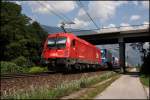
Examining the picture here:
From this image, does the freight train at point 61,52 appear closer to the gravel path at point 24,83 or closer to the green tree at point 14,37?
the gravel path at point 24,83

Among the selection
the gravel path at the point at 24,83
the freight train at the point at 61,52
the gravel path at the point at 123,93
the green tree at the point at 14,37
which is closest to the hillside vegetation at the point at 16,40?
the green tree at the point at 14,37

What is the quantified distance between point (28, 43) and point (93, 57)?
915 inches

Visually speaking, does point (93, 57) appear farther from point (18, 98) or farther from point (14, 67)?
point (18, 98)

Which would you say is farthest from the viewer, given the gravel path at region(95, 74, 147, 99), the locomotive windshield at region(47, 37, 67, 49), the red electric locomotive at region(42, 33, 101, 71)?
the locomotive windshield at region(47, 37, 67, 49)

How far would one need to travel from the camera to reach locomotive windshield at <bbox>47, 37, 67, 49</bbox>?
3166 cm

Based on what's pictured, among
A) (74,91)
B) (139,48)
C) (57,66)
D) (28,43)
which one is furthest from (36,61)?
(74,91)

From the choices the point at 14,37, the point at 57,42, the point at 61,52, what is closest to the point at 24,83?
the point at 61,52

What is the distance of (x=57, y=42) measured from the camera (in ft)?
105

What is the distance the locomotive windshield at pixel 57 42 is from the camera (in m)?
31.7

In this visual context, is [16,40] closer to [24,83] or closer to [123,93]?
[24,83]

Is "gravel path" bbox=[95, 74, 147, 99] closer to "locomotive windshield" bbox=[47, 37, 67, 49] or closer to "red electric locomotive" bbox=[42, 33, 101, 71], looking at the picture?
"red electric locomotive" bbox=[42, 33, 101, 71]

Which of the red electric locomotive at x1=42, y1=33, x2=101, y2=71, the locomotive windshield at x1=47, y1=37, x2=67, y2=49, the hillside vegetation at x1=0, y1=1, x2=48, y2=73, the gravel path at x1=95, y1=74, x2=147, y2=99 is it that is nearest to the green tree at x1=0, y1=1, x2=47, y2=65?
the hillside vegetation at x1=0, y1=1, x2=48, y2=73

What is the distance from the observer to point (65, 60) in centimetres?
3078

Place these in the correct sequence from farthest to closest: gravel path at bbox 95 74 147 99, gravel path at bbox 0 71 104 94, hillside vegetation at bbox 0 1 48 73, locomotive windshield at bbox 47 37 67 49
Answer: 1. hillside vegetation at bbox 0 1 48 73
2. locomotive windshield at bbox 47 37 67 49
3. gravel path at bbox 0 71 104 94
4. gravel path at bbox 95 74 147 99
